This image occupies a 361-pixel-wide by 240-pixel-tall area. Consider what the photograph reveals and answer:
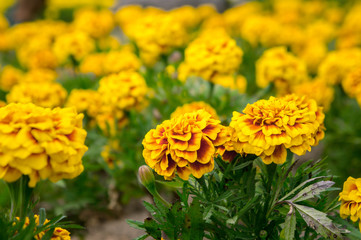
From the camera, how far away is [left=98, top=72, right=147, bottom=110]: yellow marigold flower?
273 cm

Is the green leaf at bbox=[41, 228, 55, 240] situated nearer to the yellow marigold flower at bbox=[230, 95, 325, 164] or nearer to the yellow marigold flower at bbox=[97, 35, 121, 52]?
the yellow marigold flower at bbox=[230, 95, 325, 164]

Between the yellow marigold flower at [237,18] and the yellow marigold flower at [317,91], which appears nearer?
the yellow marigold flower at [317,91]

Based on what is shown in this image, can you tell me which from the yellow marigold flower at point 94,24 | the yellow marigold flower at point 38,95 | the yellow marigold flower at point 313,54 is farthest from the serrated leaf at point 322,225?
the yellow marigold flower at point 94,24

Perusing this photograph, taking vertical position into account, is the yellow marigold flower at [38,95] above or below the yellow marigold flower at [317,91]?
above

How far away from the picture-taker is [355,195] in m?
1.53

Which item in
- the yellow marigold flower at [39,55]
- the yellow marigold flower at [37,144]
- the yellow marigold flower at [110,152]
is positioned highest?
the yellow marigold flower at [37,144]

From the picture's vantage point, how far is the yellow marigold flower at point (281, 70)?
3.05 meters

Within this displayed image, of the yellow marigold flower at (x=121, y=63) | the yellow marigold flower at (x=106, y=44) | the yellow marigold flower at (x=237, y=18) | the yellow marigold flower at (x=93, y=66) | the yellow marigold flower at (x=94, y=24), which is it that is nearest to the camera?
the yellow marigold flower at (x=121, y=63)

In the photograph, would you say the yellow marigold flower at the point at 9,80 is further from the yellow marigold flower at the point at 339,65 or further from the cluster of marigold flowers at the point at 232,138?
the cluster of marigold flowers at the point at 232,138

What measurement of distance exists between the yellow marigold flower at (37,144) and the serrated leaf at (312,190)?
2.24ft

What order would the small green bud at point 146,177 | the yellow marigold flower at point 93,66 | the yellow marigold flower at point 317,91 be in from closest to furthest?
1. the small green bud at point 146,177
2. the yellow marigold flower at point 317,91
3. the yellow marigold flower at point 93,66

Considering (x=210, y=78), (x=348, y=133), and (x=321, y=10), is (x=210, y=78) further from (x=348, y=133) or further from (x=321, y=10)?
(x=321, y=10)

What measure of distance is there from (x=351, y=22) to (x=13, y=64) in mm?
3905

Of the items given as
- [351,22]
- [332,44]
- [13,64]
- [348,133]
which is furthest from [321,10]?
Result: [13,64]
